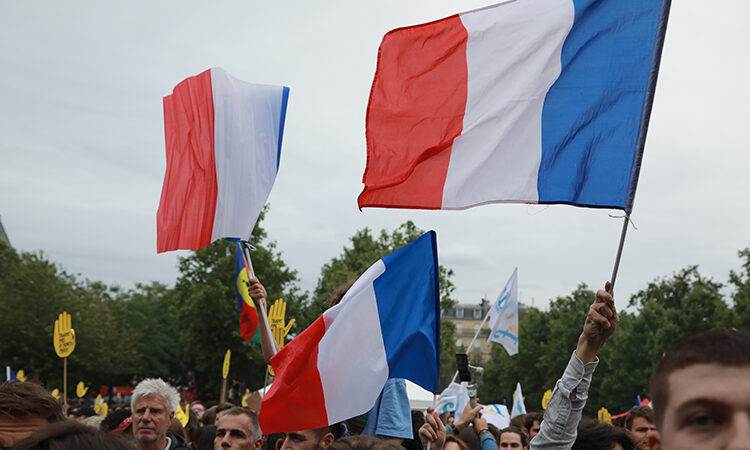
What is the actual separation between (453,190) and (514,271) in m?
9.09

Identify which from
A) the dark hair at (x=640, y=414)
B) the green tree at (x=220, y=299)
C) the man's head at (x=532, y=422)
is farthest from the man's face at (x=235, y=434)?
the green tree at (x=220, y=299)

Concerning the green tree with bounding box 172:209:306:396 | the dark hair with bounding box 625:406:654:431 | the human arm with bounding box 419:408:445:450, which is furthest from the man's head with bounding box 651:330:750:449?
the green tree with bounding box 172:209:306:396

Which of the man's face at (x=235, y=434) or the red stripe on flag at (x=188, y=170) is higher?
the red stripe on flag at (x=188, y=170)

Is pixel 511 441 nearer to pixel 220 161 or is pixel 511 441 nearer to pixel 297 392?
pixel 297 392

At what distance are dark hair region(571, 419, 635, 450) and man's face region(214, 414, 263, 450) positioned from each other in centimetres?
246

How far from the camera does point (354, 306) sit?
4973 millimetres

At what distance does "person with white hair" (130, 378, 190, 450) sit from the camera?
6.33 metres

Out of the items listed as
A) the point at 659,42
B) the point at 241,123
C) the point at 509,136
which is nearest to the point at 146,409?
the point at 241,123

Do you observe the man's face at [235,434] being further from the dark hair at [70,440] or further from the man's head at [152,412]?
the dark hair at [70,440]

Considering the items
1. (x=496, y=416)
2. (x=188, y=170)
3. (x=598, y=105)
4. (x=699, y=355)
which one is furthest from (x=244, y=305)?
(x=496, y=416)

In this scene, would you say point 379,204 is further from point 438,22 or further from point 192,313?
point 192,313

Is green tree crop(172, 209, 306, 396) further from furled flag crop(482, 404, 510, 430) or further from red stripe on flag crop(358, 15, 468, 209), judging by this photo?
red stripe on flag crop(358, 15, 468, 209)

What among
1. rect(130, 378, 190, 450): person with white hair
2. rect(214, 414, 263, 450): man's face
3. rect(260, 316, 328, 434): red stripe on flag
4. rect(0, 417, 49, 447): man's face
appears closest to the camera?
rect(0, 417, 49, 447): man's face

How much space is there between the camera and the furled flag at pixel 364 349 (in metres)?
4.75
